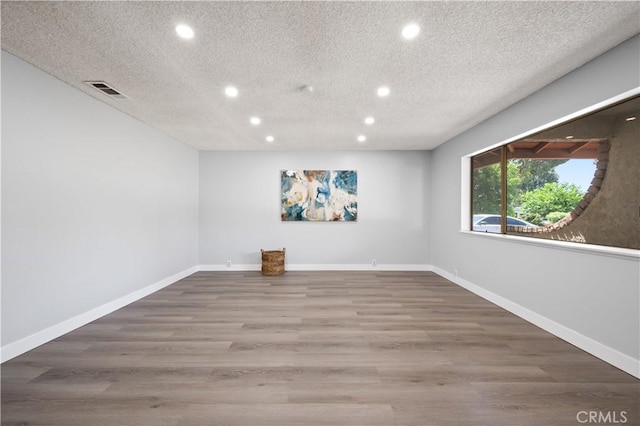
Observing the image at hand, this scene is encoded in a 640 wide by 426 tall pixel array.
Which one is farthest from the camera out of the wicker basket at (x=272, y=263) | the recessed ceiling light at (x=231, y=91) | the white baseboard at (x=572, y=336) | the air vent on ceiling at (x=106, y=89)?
the wicker basket at (x=272, y=263)

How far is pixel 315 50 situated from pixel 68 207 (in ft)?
9.83

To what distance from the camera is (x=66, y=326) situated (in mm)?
2666

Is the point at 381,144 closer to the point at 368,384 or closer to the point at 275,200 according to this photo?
the point at 275,200

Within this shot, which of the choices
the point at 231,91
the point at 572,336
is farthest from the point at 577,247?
the point at 231,91

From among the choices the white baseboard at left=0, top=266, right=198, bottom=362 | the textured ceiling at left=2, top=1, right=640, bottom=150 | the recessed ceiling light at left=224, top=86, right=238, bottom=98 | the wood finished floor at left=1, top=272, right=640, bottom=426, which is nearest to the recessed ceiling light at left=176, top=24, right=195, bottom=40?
the textured ceiling at left=2, top=1, right=640, bottom=150

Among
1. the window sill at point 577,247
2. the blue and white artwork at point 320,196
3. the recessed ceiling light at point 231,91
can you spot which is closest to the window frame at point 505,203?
the window sill at point 577,247

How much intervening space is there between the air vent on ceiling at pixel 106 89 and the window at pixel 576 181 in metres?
4.92

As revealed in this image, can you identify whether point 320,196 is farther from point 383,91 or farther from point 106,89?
point 106,89

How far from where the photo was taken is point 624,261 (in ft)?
6.67

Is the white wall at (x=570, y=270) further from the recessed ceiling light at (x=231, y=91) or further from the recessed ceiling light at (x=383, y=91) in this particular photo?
the recessed ceiling light at (x=231, y=91)

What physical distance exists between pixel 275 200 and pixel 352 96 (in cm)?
315

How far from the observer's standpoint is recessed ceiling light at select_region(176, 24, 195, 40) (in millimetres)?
1868

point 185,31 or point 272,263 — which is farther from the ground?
point 185,31

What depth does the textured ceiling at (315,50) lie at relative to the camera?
1.73m
